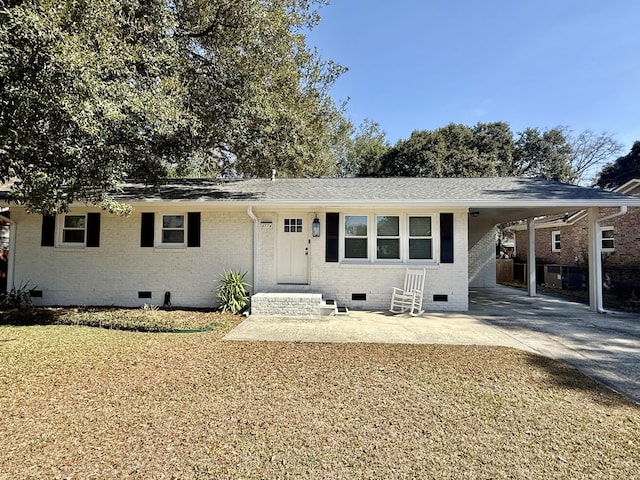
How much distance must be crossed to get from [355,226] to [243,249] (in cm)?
298

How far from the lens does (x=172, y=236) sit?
29.2ft

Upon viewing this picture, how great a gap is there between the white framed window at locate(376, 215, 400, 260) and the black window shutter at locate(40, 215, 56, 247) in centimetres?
851

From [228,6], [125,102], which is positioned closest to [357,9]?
[228,6]

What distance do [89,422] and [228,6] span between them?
801 centimetres

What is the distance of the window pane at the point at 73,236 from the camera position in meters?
8.93

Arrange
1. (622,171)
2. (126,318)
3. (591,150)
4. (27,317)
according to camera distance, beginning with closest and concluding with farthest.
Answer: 1. (126,318)
2. (27,317)
3. (622,171)
4. (591,150)

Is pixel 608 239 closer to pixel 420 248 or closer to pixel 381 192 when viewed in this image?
pixel 420 248

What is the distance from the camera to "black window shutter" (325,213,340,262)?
8.63 m

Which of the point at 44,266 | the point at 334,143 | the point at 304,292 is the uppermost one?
the point at 334,143

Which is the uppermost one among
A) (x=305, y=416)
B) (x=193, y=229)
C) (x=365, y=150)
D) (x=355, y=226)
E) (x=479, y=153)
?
(x=365, y=150)

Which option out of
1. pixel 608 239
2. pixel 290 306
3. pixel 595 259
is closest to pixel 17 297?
pixel 290 306

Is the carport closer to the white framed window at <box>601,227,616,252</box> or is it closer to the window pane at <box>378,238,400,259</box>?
the window pane at <box>378,238,400,259</box>

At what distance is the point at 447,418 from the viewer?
316cm

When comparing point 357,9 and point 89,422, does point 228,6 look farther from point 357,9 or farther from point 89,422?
point 89,422
